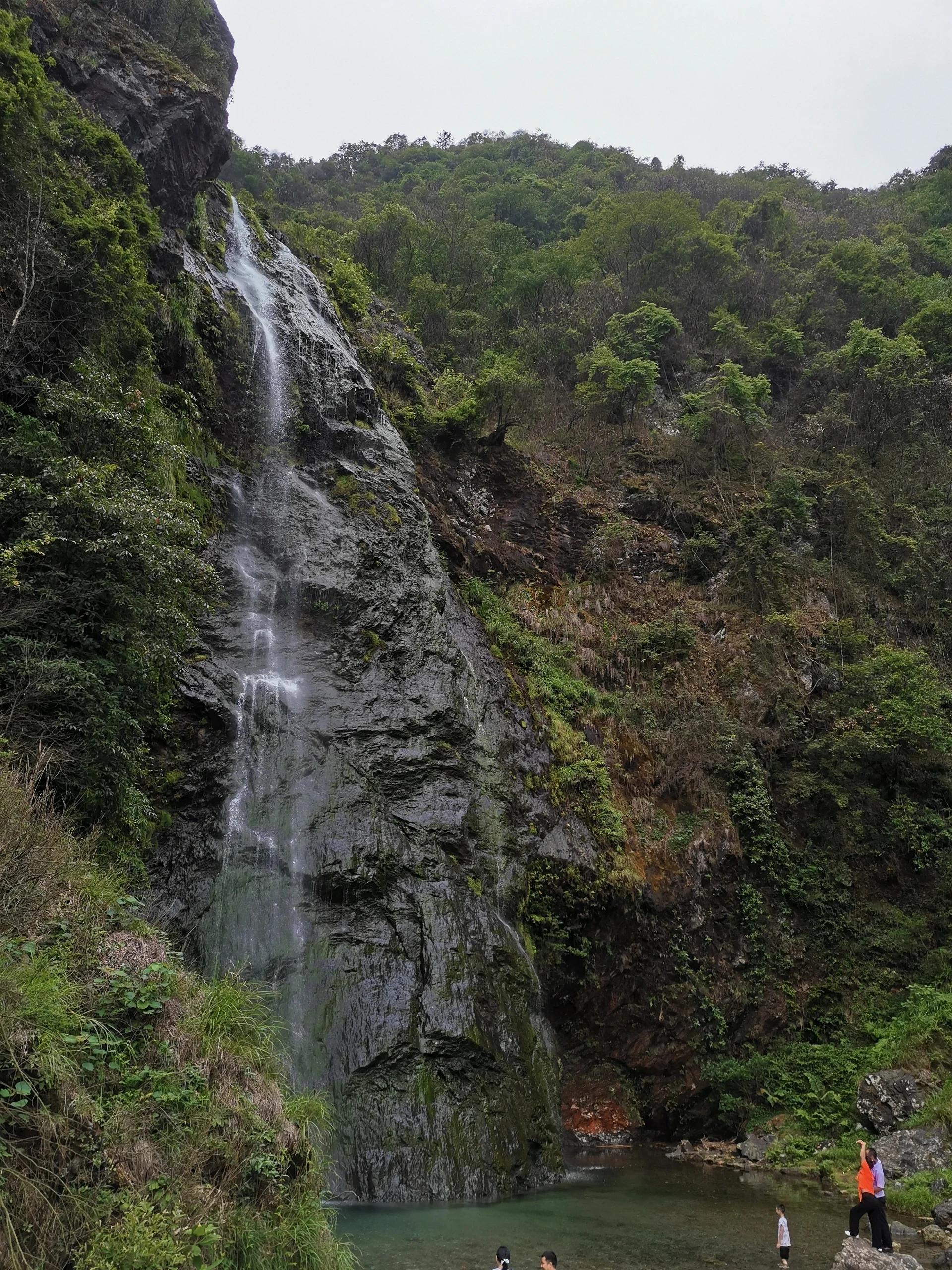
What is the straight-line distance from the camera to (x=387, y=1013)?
1096cm

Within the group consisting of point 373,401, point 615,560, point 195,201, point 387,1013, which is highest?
point 195,201

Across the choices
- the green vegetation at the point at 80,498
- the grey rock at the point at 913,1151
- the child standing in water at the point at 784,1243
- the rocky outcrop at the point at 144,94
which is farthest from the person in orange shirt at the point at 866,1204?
the rocky outcrop at the point at 144,94

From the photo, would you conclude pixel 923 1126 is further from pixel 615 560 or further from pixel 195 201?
pixel 195 201

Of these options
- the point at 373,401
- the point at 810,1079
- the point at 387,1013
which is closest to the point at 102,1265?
the point at 387,1013

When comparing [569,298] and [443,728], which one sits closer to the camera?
[443,728]

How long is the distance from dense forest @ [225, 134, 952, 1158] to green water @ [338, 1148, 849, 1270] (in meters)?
2.76

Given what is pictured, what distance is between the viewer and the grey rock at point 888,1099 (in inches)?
503

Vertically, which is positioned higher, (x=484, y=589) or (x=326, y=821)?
(x=484, y=589)

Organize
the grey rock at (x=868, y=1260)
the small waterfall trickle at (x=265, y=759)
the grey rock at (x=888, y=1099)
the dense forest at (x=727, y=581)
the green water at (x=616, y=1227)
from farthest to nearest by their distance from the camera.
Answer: the dense forest at (x=727, y=581) < the grey rock at (x=888, y=1099) < the small waterfall trickle at (x=265, y=759) < the green water at (x=616, y=1227) < the grey rock at (x=868, y=1260)

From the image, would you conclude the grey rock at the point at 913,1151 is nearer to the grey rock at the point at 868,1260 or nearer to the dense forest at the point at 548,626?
the dense forest at the point at 548,626

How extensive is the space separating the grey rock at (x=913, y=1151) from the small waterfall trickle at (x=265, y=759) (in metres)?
8.71

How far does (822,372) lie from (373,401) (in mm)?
17560

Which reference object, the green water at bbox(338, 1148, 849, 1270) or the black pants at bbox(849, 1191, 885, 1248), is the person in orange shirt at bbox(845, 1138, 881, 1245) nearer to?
the black pants at bbox(849, 1191, 885, 1248)

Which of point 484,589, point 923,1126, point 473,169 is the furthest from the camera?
point 473,169
